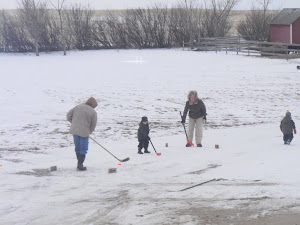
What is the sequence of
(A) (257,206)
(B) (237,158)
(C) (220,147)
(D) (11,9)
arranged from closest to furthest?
(A) (257,206) → (B) (237,158) → (C) (220,147) → (D) (11,9)

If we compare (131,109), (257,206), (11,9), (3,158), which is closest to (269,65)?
(131,109)

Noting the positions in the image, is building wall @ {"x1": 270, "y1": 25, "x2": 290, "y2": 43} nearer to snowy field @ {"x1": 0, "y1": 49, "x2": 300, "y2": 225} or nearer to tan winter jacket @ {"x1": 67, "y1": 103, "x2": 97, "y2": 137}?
snowy field @ {"x1": 0, "y1": 49, "x2": 300, "y2": 225}

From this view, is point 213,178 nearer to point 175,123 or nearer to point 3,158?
point 3,158

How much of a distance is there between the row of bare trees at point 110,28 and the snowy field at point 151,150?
19022mm

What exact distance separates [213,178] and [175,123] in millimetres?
9507

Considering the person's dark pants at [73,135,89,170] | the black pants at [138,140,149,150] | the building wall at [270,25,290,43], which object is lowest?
the black pants at [138,140,149,150]

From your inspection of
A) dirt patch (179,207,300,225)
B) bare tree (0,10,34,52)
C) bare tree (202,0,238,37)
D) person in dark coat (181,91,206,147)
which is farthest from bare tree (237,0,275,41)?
dirt patch (179,207,300,225)

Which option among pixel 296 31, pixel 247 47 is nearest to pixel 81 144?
pixel 247 47

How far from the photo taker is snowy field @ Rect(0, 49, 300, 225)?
8.63 metres

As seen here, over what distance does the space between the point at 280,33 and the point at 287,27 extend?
4.11 ft

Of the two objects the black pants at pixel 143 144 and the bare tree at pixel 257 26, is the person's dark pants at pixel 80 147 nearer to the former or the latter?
the black pants at pixel 143 144

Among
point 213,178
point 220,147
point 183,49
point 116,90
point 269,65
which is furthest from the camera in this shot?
point 183,49

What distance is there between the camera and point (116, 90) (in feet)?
88.7

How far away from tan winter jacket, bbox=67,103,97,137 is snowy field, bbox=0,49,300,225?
81 cm
